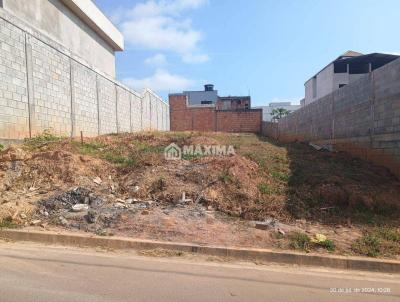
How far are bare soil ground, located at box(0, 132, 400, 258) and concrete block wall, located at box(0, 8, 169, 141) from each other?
57.7 inches

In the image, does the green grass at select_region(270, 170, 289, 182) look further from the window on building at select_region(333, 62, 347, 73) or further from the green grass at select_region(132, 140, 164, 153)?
the window on building at select_region(333, 62, 347, 73)

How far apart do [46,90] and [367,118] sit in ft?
30.3

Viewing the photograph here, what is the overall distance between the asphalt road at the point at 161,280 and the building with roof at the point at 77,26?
8.57 meters

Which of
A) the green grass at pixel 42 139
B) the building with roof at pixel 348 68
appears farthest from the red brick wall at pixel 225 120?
the green grass at pixel 42 139

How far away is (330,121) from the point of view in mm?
11906

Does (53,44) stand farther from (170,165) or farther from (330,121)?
(330,121)

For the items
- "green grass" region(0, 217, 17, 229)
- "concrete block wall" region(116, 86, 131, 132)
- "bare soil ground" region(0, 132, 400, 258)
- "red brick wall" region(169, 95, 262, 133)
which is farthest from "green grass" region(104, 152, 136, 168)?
"red brick wall" region(169, 95, 262, 133)

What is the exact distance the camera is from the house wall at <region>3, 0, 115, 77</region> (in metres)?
12.7

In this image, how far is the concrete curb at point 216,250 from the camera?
462 cm

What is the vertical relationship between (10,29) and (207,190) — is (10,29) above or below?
above

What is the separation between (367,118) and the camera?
351 inches

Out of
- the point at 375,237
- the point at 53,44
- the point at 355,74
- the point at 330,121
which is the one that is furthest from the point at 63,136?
the point at 355,74

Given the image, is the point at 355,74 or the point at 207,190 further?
the point at 355,74

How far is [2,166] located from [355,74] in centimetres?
3509
